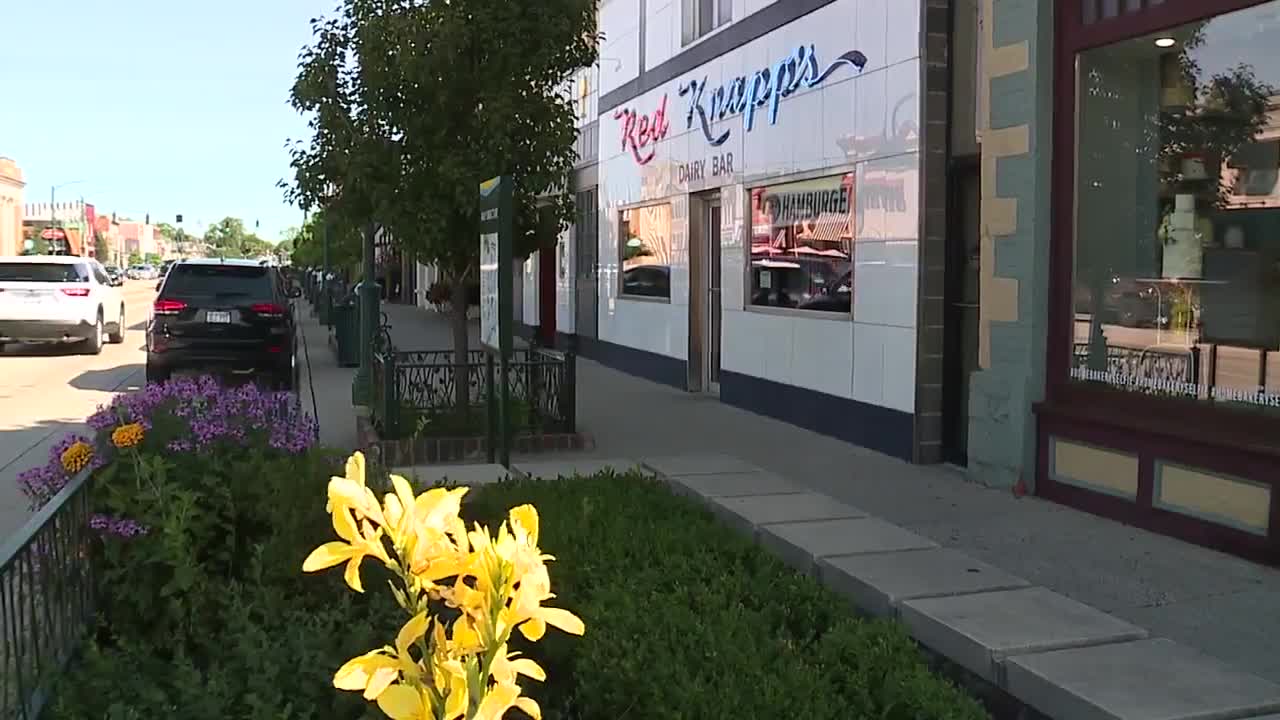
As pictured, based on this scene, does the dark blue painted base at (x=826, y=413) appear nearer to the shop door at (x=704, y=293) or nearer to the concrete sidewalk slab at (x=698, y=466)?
the shop door at (x=704, y=293)

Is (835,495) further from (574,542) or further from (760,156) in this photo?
(760,156)

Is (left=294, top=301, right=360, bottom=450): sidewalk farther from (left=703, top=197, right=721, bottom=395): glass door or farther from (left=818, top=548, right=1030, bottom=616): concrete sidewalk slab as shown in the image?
(left=818, top=548, right=1030, bottom=616): concrete sidewalk slab

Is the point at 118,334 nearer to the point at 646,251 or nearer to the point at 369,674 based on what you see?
the point at 646,251

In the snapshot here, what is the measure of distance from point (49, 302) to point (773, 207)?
14.0 meters

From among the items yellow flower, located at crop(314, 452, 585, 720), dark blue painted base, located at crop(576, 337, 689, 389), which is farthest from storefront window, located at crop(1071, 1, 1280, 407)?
dark blue painted base, located at crop(576, 337, 689, 389)

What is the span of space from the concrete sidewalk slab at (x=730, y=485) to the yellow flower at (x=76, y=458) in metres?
3.21

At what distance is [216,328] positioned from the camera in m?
14.0

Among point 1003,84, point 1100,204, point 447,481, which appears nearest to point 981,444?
point 1100,204

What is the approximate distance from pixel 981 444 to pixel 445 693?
21.9ft

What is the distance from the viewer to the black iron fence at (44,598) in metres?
3.32

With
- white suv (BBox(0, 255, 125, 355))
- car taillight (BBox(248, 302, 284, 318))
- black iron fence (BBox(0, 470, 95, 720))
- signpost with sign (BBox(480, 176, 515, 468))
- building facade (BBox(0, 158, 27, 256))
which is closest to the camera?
black iron fence (BBox(0, 470, 95, 720))

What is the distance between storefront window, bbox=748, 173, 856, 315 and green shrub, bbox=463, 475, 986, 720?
5398 mm

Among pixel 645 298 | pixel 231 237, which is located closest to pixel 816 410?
pixel 645 298

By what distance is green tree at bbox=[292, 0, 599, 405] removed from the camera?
31.1 ft
